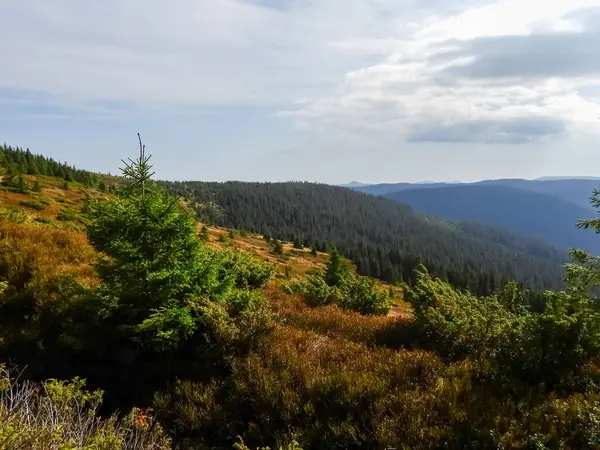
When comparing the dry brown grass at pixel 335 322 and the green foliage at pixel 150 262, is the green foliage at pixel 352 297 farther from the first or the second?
the green foliage at pixel 150 262

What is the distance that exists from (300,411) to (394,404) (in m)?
1.45

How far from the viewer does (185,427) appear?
A: 21.6ft

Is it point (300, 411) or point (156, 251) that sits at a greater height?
point (156, 251)

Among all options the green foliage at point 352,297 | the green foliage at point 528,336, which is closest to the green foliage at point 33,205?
the green foliage at point 352,297

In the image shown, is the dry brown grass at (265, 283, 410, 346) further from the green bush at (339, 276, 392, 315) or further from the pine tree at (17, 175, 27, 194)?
the pine tree at (17, 175, 27, 194)

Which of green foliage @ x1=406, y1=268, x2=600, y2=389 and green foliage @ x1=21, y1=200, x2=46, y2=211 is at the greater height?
green foliage @ x1=21, y1=200, x2=46, y2=211

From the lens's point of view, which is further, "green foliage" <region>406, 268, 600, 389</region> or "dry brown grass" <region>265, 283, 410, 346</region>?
"dry brown grass" <region>265, 283, 410, 346</region>

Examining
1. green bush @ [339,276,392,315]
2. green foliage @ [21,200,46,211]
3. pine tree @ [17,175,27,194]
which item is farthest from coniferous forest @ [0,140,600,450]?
pine tree @ [17,175,27,194]

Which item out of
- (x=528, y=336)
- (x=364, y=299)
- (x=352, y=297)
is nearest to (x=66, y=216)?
(x=352, y=297)

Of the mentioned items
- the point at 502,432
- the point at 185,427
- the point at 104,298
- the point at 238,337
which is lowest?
the point at 185,427

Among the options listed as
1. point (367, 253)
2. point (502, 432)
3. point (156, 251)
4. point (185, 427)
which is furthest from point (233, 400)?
point (367, 253)

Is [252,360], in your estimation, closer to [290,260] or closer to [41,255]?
[41,255]

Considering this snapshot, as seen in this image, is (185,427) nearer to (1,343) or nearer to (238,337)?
(238,337)

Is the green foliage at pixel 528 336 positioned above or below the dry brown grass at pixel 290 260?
above
